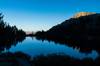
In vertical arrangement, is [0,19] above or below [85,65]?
above

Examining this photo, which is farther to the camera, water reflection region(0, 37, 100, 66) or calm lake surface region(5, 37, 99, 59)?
calm lake surface region(5, 37, 99, 59)

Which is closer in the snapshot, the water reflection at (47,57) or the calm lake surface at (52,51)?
the water reflection at (47,57)

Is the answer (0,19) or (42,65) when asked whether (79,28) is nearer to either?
(0,19)

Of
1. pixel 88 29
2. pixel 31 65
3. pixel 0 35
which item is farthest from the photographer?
pixel 88 29

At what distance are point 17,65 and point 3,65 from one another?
1.38 metres

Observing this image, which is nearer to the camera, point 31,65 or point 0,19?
point 31,65

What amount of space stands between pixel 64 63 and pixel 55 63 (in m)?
1.02

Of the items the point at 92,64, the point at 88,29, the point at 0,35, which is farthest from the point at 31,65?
the point at 88,29

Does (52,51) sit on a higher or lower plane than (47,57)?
lower

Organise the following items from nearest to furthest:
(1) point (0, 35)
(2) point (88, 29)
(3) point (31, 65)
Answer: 1. (3) point (31, 65)
2. (1) point (0, 35)
3. (2) point (88, 29)

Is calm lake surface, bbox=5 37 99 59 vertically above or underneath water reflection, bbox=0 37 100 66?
underneath

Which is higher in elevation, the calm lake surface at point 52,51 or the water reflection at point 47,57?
the water reflection at point 47,57

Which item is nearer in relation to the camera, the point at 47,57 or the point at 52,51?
the point at 47,57

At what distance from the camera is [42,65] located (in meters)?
23.8
